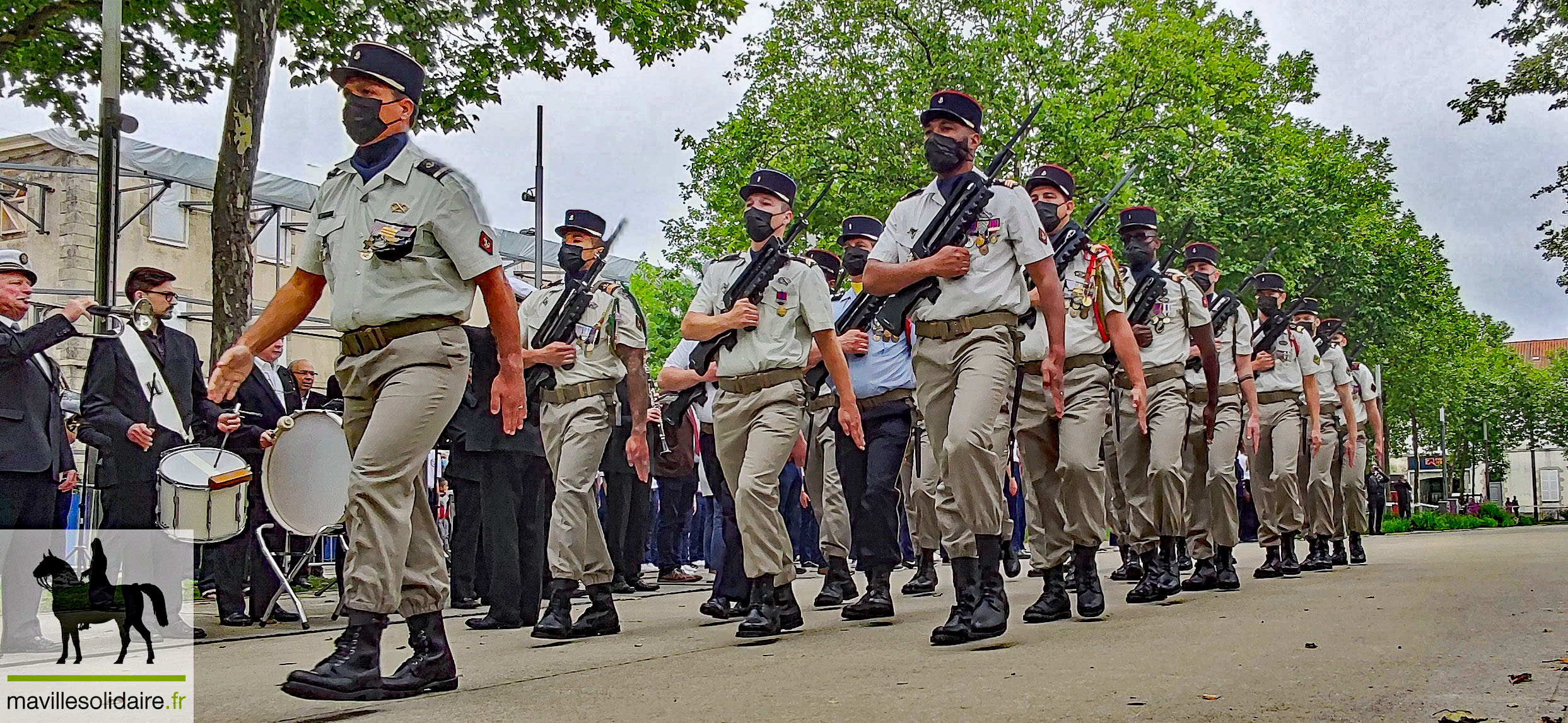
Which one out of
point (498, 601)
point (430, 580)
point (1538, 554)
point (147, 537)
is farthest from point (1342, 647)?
point (1538, 554)

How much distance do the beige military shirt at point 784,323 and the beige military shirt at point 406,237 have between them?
2279mm

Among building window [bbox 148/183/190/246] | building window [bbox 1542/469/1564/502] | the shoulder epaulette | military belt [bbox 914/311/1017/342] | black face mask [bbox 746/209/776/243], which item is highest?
building window [bbox 148/183/190/246]

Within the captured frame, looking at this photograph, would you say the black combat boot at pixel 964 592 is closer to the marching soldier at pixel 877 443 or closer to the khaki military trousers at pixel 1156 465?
the marching soldier at pixel 877 443

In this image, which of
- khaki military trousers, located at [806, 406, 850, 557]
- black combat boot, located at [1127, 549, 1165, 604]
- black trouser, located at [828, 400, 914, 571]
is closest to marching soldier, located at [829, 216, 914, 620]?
black trouser, located at [828, 400, 914, 571]

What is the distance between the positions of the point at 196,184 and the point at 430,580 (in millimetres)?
21609

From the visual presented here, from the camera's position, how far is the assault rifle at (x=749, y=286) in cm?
755

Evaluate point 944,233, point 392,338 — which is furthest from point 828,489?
point 392,338

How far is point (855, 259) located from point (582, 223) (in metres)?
2.43

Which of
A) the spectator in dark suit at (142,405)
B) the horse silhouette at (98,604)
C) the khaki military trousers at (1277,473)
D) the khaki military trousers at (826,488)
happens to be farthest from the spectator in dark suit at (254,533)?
the khaki military trousers at (1277,473)

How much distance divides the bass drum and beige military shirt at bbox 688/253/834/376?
2.00 m

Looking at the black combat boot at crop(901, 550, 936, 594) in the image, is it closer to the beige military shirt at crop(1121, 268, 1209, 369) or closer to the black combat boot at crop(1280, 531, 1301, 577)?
the beige military shirt at crop(1121, 268, 1209, 369)

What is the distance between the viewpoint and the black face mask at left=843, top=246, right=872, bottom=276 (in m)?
10.2

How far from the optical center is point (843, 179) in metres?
28.2

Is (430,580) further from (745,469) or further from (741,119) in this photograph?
(741,119)
